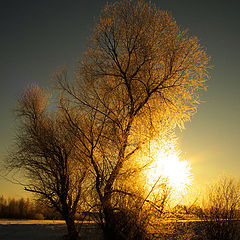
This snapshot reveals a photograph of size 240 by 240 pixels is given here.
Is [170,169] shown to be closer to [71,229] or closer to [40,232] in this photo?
[71,229]

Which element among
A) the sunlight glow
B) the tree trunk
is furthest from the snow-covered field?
the sunlight glow

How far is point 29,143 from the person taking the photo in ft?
26.6

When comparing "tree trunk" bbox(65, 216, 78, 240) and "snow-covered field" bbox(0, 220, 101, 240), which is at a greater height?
"tree trunk" bbox(65, 216, 78, 240)

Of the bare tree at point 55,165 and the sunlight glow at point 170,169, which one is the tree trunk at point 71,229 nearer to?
the bare tree at point 55,165

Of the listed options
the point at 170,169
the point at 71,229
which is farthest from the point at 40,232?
the point at 170,169

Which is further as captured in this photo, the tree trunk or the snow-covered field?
the tree trunk

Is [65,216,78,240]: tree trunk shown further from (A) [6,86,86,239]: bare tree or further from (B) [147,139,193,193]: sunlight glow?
(B) [147,139,193,193]: sunlight glow

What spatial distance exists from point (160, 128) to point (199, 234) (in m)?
3.24

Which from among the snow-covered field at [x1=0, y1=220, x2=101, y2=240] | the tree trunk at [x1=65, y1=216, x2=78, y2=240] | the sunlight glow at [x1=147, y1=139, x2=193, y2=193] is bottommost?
the snow-covered field at [x1=0, y1=220, x2=101, y2=240]

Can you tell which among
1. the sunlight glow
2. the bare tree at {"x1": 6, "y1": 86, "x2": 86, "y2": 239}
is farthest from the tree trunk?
the sunlight glow

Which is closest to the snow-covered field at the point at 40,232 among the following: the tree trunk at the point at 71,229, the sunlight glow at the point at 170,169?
the tree trunk at the point at 71,229

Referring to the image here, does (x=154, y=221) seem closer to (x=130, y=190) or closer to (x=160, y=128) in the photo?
(x=130, y=190)

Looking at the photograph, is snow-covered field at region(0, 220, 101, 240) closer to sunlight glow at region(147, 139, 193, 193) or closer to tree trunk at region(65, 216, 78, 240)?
tree trunk at region(65, 216, 78, 240)

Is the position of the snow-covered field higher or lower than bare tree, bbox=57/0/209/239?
lower
